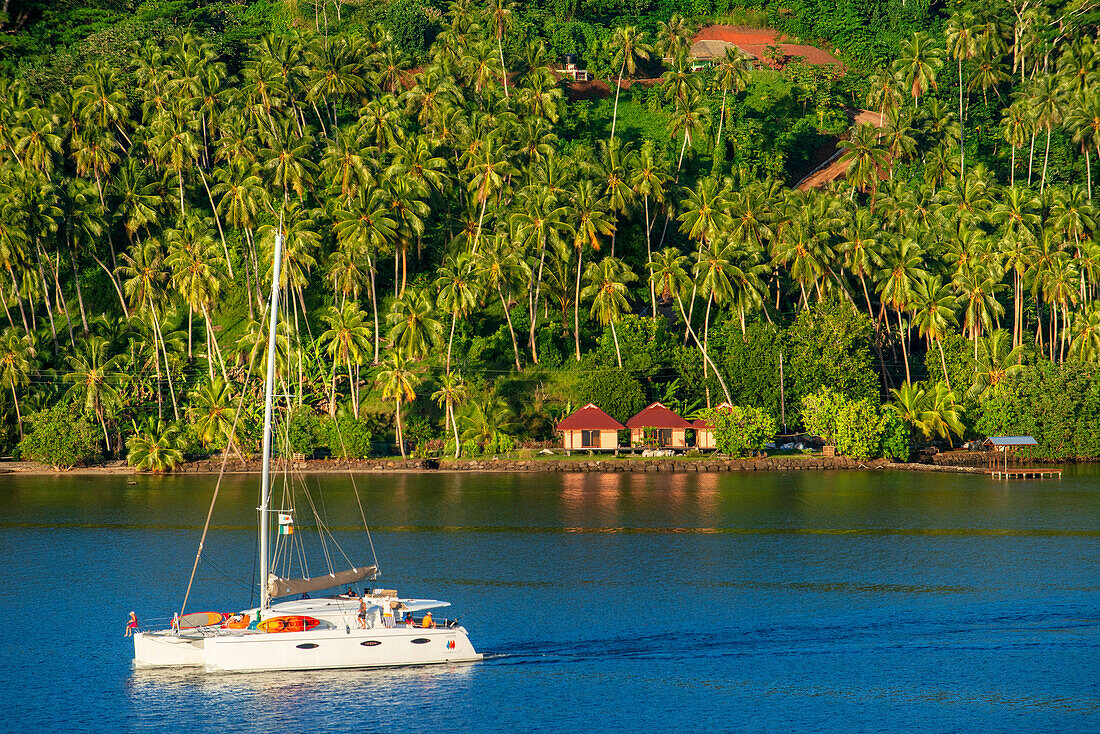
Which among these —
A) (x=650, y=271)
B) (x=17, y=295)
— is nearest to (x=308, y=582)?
(x=650, y=271)

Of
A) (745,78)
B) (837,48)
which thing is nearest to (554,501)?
(745,78)

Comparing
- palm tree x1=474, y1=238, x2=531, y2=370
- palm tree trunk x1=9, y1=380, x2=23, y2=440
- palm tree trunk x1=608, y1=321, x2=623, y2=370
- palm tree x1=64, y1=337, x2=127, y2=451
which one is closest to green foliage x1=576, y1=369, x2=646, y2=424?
palm tree trunk x1=608, y1=321, x2=623, y2=370

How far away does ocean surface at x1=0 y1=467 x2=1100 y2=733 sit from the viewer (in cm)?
3675

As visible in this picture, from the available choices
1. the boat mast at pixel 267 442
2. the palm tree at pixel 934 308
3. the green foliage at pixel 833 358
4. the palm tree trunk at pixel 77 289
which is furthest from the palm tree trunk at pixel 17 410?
the palm tree at pixel 934 308

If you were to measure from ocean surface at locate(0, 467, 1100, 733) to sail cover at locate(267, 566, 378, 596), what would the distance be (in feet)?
10.9

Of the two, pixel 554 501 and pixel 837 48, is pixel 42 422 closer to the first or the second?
pixel 554 501

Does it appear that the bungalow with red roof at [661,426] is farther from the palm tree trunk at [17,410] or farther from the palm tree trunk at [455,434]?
the palm tree trunk at [17,410]

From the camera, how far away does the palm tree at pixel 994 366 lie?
9544 centimetres

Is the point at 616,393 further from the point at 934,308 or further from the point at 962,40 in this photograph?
the point at 962,40

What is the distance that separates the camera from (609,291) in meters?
100

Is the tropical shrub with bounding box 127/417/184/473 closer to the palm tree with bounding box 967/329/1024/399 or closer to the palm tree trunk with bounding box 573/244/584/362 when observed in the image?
the palm tree trunk with bounding box 573/244/584/362

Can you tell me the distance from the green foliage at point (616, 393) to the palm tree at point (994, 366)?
29.2 m

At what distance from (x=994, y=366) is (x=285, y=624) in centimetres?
7704

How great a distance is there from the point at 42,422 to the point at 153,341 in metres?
12.7
